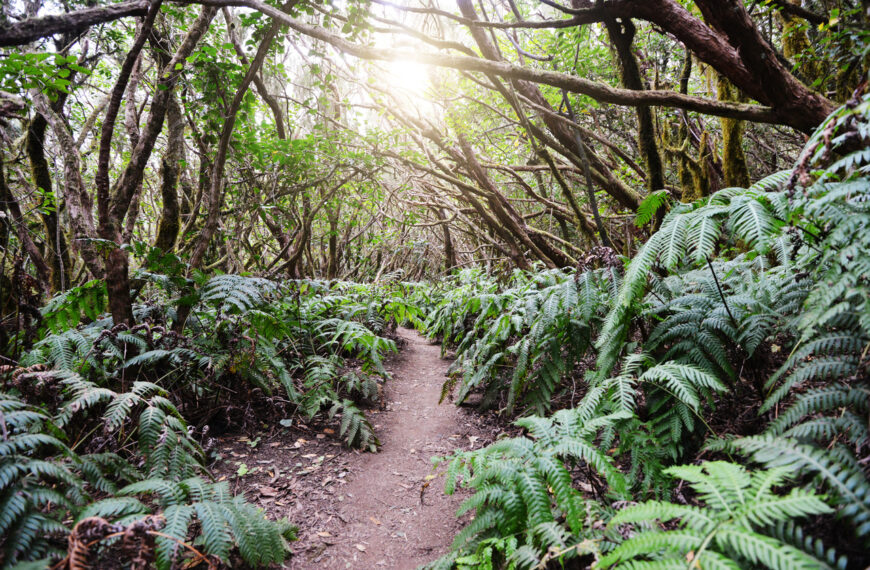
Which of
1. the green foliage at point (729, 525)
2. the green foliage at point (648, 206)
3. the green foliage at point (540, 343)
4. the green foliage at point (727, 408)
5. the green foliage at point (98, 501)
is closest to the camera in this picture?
the green foliage at point (729, 525)

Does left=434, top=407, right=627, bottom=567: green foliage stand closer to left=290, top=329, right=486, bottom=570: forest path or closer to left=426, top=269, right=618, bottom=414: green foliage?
left=290, top=329, right=486, bottom=570: forest path

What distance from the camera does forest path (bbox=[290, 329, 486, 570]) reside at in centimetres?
222

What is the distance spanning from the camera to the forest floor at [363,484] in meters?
2.28

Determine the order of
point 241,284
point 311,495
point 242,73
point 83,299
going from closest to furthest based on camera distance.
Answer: point 311,495, point 83,299, point 241,284, point 242,73

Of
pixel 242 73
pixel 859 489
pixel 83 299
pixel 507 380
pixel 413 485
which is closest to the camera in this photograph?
pixel 859 489

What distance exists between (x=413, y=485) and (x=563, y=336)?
1642mm

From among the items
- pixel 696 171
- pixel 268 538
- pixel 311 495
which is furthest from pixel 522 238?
pixel 268 538

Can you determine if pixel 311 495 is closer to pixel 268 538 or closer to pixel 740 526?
pixel 268 538

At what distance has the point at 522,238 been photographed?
6.32 meters

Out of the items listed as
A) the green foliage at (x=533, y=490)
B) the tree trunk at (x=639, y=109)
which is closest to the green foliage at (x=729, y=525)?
the green foliage at (x=533, y=490)

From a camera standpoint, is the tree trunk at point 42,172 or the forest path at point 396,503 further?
the tree trunk at point 42,172

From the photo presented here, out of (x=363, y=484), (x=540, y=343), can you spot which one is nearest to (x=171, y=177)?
(x=363, y=484)

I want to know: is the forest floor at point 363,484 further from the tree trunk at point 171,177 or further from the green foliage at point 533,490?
the tree trunk at point 171,177

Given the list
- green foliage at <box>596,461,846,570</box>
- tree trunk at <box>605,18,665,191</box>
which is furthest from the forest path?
tree trunk at <box>605,18,665,191</box>
